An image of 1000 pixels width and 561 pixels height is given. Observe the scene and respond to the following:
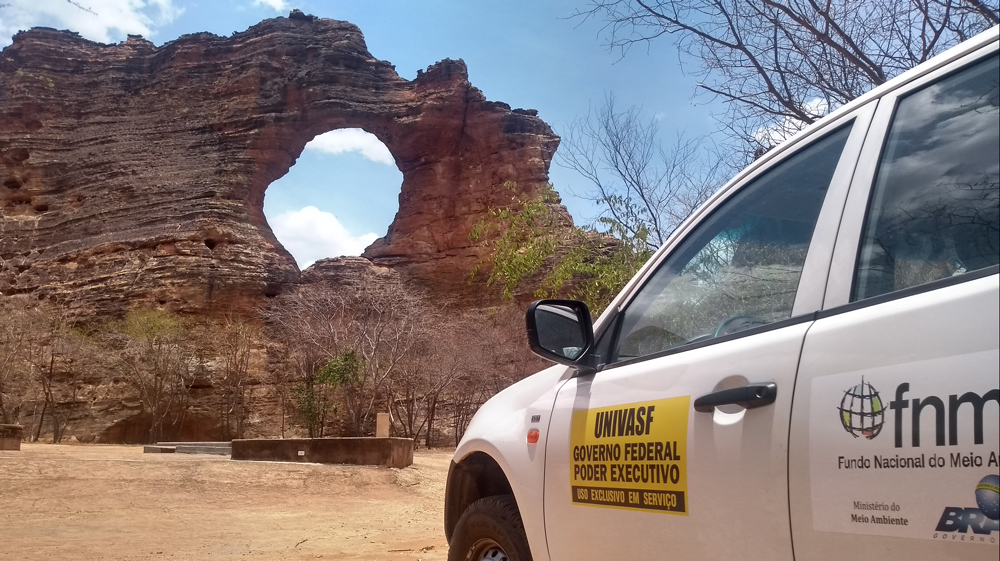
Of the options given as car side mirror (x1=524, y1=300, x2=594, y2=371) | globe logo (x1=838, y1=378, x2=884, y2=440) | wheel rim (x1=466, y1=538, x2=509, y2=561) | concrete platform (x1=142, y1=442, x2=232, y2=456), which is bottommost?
concrete platform (x1=142, y1=442, x2=232, y2=456)

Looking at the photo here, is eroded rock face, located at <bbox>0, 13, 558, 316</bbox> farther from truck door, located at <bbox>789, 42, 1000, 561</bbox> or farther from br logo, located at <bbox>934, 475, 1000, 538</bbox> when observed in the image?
br logo, located at <bbox>934, 475, 1000, 538</bbox>

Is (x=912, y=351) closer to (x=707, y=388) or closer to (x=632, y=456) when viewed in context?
(x=707, y=388)

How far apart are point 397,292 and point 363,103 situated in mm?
18234

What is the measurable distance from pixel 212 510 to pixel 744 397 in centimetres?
1152

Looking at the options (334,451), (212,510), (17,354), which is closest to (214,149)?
(17,354)

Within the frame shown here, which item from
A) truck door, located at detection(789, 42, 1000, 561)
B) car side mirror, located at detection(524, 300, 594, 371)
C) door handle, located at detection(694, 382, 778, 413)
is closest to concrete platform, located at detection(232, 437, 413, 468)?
car side mirror, located at detection(524, 300, 594, 371)

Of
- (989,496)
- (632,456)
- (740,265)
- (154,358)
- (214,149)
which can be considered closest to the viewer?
(989,496)

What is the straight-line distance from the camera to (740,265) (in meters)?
2.33

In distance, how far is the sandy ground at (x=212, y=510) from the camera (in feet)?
25.0

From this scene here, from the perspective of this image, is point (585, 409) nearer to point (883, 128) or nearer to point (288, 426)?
point (883, 128)

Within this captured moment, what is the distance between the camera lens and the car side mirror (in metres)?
2.60

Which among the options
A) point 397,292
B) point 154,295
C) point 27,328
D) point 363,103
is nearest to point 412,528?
point 397,292

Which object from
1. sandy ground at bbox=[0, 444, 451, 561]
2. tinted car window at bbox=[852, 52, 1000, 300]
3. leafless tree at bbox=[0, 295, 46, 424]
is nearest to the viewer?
tinted car window at bbox=[852, 52, 1000, 300]

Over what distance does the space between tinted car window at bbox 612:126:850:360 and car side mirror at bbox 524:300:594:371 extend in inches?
4.7
